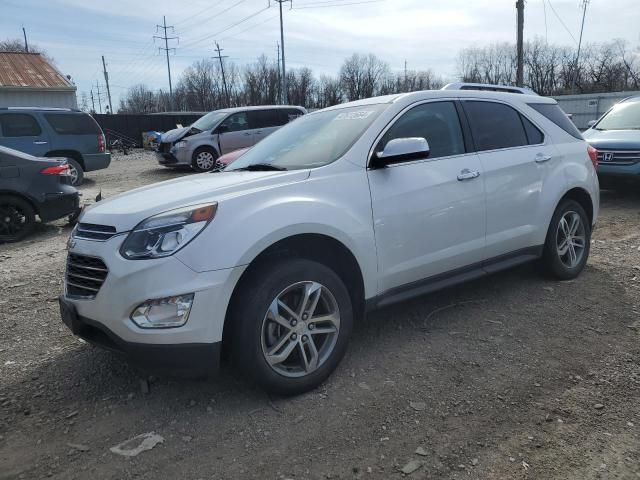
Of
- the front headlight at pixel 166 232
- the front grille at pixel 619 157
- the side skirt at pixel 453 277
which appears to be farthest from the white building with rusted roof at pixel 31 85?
the side skirt at pixel 453 277

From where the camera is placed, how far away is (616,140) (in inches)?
353

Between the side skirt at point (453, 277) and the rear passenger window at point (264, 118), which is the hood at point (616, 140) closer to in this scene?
the side skirt at point (453, 277)

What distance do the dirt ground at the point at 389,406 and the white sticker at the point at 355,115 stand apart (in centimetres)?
162

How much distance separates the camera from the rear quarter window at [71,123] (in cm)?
1335

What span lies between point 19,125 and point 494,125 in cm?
1238

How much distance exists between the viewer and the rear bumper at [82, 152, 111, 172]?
13969 millimetres

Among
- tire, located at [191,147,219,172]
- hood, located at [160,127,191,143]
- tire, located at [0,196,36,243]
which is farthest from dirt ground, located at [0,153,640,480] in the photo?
hood, located at [160,127,191,143]

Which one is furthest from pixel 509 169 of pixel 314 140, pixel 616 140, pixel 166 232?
pixel 616 140

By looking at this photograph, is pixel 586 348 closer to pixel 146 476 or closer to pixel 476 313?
pixel 476 313

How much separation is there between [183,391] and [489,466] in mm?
1824

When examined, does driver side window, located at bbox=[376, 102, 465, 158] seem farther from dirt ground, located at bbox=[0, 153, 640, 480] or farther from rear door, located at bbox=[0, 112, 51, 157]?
rear door, located at bbox=[0, 112, 51, 157]

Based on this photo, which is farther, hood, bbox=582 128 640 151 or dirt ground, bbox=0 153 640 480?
hood, bbox=582 128 640 151

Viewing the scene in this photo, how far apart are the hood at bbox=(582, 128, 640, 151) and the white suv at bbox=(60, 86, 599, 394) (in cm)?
508

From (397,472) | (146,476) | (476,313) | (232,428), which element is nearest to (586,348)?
(476,313)
